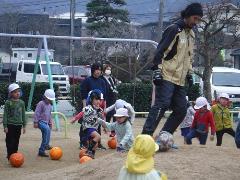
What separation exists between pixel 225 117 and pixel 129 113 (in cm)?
280

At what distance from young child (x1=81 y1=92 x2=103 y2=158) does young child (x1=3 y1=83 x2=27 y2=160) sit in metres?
1.17

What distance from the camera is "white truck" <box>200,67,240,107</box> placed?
26.0 metres

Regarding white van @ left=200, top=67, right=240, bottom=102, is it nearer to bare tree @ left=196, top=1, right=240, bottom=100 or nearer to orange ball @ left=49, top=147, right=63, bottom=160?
bare tree @ left=196, top=1, right=240, bottom=100

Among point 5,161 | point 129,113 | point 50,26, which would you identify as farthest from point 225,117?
point 50,26

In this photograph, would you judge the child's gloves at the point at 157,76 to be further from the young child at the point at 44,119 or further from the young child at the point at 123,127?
the young child at the point at 44,119

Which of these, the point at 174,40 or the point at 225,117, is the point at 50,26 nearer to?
the point at 225,117

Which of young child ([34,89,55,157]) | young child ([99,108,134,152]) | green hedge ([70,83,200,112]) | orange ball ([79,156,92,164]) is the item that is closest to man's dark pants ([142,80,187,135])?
young child ([99,108,134,152])

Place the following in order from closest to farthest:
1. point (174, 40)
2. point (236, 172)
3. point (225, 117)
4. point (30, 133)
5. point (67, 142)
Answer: point (236, 172)
point (174, 40)
point (225, 117)
point (67, 142)
point (30, 133)

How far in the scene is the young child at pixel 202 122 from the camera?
13531 mm

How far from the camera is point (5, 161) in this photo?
41.4ft

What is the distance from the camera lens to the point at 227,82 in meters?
26.9

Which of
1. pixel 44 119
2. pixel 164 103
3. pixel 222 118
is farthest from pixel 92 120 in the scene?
pixel 164 103

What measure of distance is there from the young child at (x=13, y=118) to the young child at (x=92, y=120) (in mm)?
1168

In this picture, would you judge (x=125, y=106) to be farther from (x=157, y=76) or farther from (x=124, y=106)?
(x=157, y=76)
